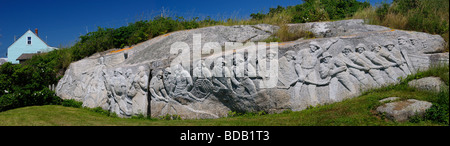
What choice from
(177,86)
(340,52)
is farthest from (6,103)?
(340,52)

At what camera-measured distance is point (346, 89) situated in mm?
8789

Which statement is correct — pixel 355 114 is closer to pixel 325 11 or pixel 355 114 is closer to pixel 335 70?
Result: pixel 335 70

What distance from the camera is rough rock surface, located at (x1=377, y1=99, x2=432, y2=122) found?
659 centimetres

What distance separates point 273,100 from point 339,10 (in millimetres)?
8405

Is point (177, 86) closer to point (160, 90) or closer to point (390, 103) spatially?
point (160, 90)

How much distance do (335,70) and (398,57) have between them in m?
1.73

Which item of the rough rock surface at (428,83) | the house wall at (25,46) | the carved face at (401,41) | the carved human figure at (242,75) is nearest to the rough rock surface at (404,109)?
the rough rock surface at (428,83)

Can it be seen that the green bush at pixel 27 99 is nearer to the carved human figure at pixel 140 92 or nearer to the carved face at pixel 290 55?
the carved human figure at pixel 140 92

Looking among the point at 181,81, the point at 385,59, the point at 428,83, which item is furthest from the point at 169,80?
the point at 428,83

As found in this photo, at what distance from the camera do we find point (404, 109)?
21.9ft

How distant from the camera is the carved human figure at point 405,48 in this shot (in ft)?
28.7

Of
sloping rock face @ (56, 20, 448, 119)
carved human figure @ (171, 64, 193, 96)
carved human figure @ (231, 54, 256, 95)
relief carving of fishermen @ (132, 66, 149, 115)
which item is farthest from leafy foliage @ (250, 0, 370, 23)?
relief carving of fishermen @ (132, 66, 149, 115)
